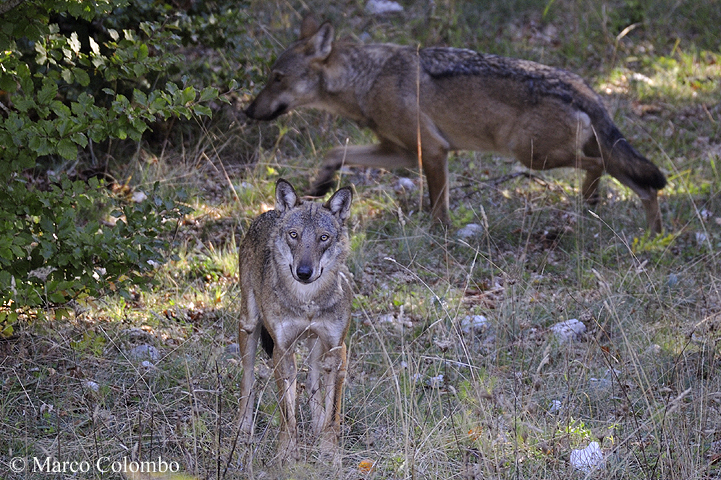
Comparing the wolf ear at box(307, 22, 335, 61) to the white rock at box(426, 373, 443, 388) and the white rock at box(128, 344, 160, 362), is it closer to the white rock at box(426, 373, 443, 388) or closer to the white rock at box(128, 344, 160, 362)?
the white rock at box(128, 344, 160, 362)

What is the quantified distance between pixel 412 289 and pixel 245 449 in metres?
2.79

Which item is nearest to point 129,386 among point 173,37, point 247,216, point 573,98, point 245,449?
point 245,449

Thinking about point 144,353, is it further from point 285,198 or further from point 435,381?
point 435,381

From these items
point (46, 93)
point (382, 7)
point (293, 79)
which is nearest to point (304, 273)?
point (46, 93)

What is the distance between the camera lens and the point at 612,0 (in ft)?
40.4

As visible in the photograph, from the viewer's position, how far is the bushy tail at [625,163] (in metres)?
7.56

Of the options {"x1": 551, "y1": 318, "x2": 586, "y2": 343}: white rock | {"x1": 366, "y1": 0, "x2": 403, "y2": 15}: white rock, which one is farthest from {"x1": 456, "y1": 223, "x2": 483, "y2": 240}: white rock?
{"x1": 366, "y1": 0, "x2": 403, "y2": 15}: white rock

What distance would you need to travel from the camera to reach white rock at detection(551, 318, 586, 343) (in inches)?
217

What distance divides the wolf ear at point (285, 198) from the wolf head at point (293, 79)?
3.79m

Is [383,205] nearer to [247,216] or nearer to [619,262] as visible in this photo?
Result: [247,216]

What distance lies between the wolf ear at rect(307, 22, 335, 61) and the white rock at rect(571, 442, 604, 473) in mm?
5414

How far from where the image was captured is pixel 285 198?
4699mm

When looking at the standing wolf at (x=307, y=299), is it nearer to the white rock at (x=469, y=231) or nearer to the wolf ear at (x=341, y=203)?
the wolf ear at (x=341, y=203)

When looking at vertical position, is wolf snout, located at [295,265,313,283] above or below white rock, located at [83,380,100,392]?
above
